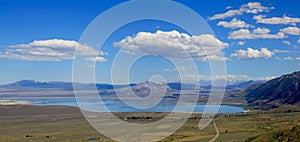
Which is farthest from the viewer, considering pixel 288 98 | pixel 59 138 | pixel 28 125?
pixel 288 98

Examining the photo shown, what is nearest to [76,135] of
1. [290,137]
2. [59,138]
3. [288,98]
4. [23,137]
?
[59,138]

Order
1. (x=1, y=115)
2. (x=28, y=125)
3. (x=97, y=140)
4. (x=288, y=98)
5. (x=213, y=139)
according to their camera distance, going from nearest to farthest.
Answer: (x=213, y=139)
(x=97, y=140)
(x=28, y=125)
(x=1, y=115)
(x=288, y=98)

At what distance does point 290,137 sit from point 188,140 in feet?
101

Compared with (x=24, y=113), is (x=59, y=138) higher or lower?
lower

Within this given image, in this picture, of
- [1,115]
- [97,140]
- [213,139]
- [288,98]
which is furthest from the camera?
[288,98]

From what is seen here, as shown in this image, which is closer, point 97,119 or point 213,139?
point 213,139

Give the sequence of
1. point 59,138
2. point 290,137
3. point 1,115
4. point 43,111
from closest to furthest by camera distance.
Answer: point 290,137 → point 59,138 → point 1,115 → point 43,111

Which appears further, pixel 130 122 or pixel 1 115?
pixel 1 115

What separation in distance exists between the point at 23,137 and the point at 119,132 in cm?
2294

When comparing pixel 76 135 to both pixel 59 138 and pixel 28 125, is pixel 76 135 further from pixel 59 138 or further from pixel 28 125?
pixel 28 125

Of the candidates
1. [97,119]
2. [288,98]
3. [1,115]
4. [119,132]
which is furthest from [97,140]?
[288,98]

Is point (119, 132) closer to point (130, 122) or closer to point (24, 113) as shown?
point (130, 122)

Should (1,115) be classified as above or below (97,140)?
above

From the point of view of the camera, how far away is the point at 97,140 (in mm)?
78688
